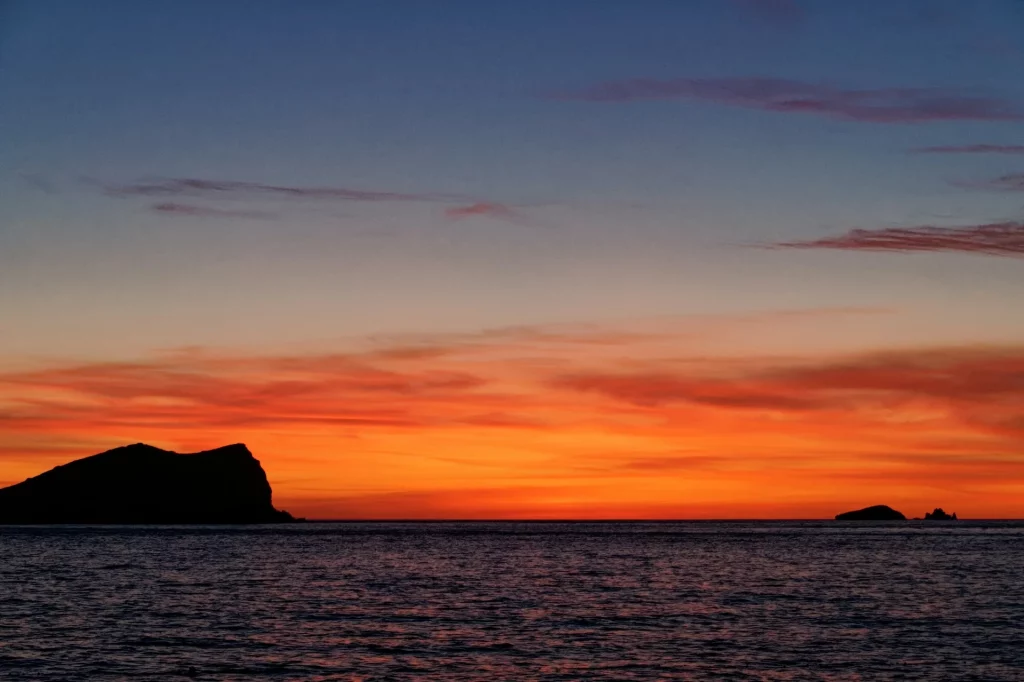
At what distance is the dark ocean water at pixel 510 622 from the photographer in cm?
4025

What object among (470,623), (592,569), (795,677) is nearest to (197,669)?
(470,623)

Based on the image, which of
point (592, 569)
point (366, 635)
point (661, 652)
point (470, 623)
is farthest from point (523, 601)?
point (592, 569)

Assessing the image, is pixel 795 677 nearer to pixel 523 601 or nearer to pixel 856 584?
pixel 523 601

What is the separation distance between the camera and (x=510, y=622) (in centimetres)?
5406

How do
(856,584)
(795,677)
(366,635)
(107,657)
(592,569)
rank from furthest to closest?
(592,569)
(856,584)
(366,635)
(107,657)
(795,677)

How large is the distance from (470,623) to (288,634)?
374 inches

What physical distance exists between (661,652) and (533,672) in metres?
7.15

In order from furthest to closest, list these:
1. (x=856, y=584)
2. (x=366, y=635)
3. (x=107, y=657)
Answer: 1. (x=856, y=584)
2. (x=366, y=635)
3. (x=107, y=657)

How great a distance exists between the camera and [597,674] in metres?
39.0

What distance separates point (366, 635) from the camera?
49250mm

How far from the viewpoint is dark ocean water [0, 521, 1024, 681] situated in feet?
132

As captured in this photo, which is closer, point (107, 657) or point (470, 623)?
point (107, 657)

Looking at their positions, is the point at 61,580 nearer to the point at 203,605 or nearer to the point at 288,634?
the point at 203,605

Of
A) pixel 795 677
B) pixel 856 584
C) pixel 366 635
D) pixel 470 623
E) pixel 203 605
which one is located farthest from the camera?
pixel 856 584
